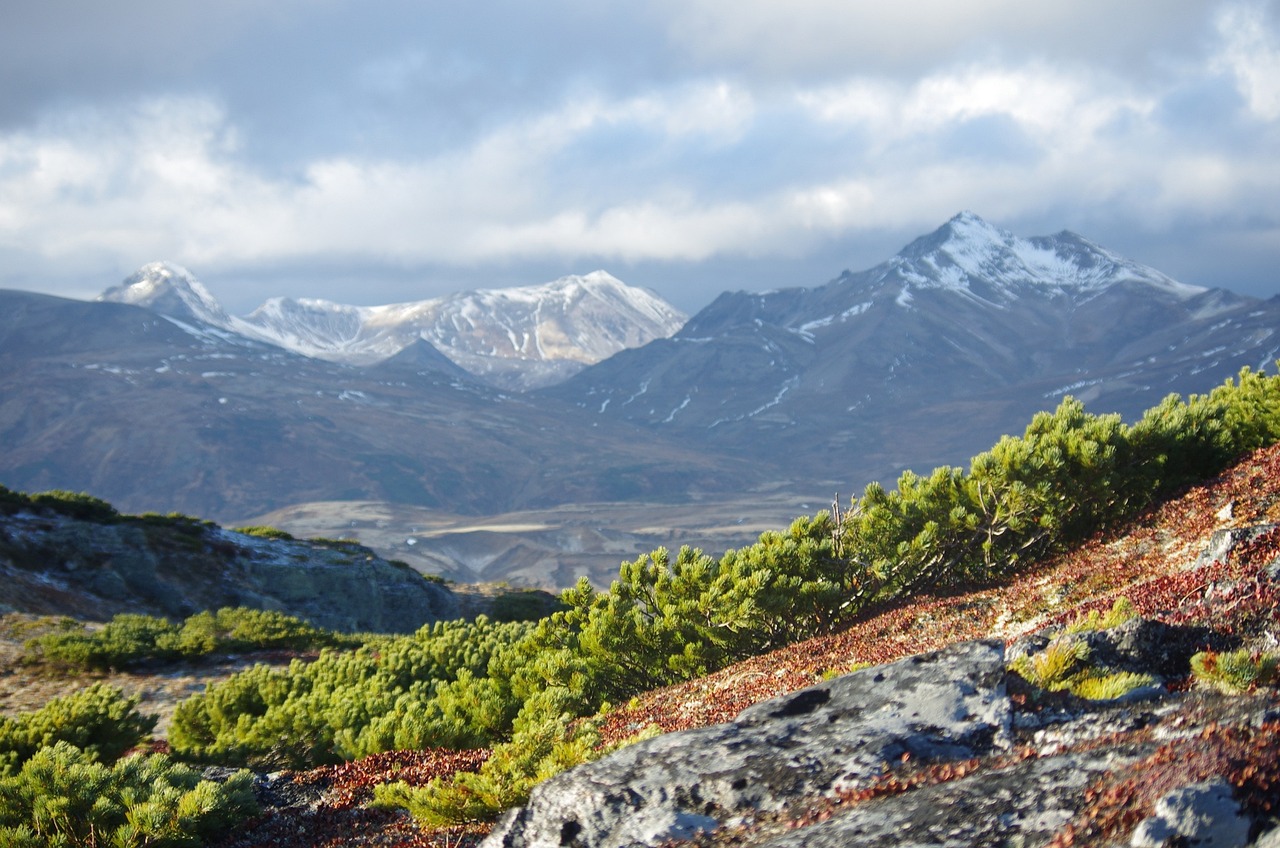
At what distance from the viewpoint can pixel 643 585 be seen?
13.6 meters

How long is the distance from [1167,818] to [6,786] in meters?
8.67

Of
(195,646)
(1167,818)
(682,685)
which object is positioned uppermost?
(1167,818)

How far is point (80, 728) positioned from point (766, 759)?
969 centimetres

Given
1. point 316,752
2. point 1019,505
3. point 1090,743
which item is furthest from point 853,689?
point 316,752

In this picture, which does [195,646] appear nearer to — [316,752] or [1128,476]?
[316,752]

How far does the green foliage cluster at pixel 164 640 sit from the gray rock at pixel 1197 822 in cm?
2172

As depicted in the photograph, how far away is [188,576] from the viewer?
149 feet

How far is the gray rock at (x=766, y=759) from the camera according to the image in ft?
16.9

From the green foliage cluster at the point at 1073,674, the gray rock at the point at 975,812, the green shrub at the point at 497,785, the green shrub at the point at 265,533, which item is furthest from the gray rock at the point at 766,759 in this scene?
the green shrub at the point at 265,533

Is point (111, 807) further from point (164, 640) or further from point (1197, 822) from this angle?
point (164, 640)

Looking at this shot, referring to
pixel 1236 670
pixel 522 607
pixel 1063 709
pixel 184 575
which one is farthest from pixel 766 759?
pixel 522 607

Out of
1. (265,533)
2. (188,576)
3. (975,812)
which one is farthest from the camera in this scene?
(265,533)

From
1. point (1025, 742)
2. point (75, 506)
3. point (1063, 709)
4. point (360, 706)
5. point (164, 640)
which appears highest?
point (1063, 709)

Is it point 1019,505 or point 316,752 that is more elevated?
point 1019,505
